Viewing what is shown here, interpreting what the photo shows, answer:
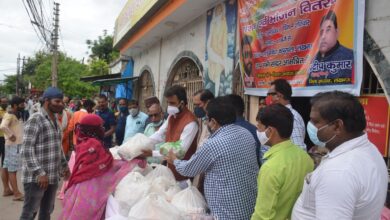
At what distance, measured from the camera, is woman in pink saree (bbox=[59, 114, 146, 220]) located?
2873 millimetres

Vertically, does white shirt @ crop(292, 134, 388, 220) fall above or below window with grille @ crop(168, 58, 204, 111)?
below

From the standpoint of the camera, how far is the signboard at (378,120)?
10.5 ft

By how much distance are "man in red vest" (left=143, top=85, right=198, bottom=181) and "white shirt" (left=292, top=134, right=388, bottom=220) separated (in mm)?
1771

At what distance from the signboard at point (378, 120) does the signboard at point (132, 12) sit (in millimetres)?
5419

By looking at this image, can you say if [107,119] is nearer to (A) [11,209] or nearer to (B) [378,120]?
(A) [11,209]

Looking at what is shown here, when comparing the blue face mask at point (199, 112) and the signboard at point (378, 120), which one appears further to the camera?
the blue face mask at point (199, 112)

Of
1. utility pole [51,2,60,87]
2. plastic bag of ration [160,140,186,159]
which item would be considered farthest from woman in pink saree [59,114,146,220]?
utility pole [51,2,60,87]

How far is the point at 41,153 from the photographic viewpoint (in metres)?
3.27

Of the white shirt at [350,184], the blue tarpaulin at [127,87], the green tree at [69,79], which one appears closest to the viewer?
the white shirt at [350,184]

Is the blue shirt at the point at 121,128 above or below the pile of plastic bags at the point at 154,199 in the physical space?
above

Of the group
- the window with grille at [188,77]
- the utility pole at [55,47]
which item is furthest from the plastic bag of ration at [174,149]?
the utility pole at [55,47]

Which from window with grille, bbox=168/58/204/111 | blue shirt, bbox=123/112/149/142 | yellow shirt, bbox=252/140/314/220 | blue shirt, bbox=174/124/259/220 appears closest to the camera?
yellow shirt, bbox=252/140/314/220

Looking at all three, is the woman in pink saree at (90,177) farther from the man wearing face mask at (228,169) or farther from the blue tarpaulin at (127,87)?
the blue tarpaulin at (127,87)

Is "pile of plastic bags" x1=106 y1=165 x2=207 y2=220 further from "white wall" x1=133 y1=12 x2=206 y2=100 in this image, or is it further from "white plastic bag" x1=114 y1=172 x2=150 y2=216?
"white wall" x1=133 y1=12 x2=206 y2=100
